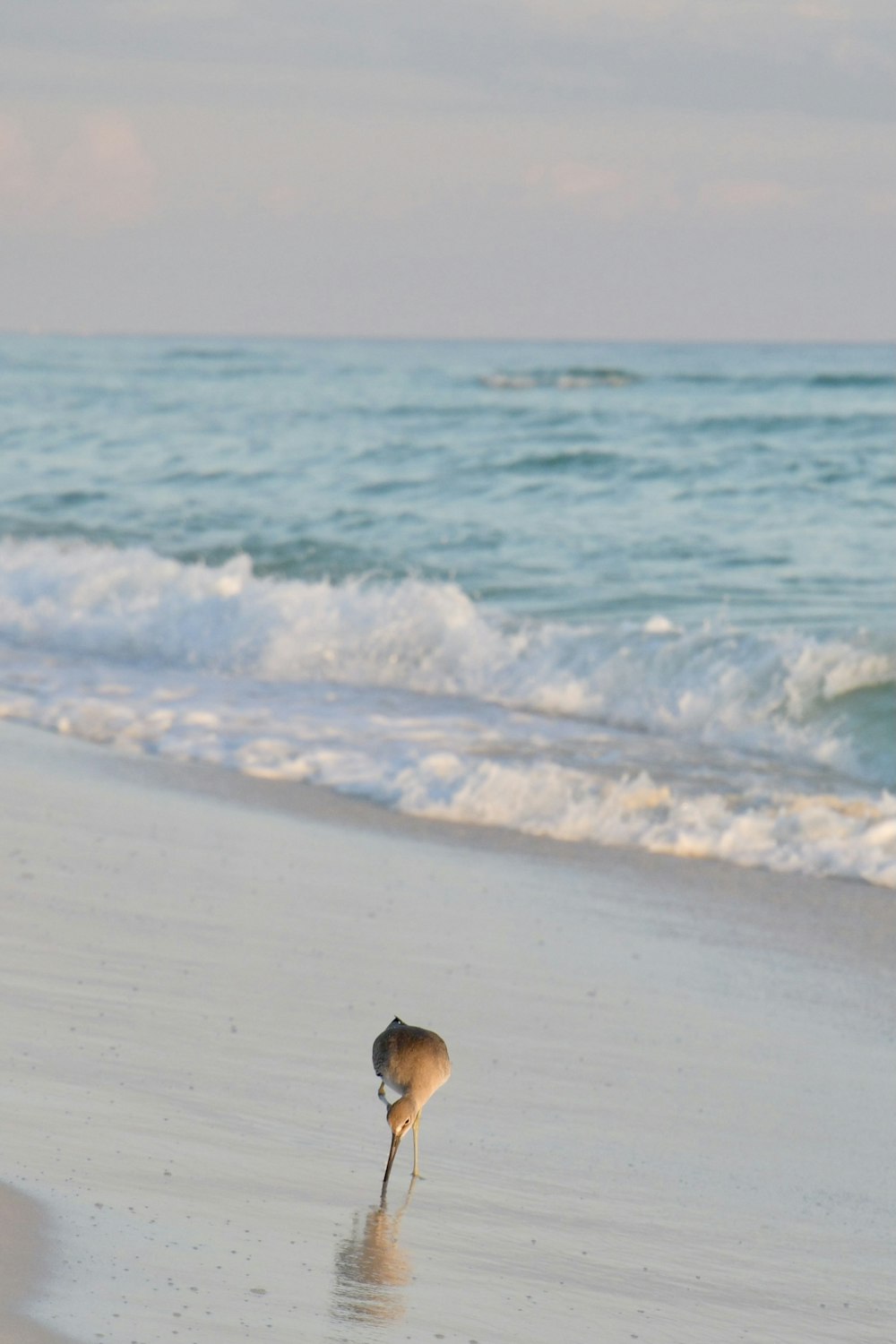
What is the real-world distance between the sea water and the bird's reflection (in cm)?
390

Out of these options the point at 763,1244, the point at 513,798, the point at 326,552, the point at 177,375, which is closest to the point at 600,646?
the point at 513,798

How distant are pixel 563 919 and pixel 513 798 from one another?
1.75 m

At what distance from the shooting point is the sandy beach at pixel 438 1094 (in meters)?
3.02

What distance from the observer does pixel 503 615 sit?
12.2 m

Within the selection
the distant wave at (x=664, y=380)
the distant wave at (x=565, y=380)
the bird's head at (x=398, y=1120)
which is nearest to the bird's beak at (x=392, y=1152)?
the bird's head at (x=398, y=1120)

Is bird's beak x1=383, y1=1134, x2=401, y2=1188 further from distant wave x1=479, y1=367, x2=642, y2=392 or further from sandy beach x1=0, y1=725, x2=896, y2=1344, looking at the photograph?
distant wave x1=479, y1=367, x2=642, y2=392

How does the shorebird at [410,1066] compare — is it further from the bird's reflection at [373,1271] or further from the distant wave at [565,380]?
the distant wave at [565,380]

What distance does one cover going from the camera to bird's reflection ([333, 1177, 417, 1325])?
9.59 ft

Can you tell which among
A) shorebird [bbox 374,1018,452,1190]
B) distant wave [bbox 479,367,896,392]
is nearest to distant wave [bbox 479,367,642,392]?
distant wave [bbox 479,367,896,392]

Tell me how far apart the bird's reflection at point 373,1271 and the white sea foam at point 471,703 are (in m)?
3.93

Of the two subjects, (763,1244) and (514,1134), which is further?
(514,1134)

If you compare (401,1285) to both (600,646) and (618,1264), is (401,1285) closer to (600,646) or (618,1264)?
(618,1264)

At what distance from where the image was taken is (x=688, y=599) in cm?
1288

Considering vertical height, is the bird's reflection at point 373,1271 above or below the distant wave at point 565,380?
below
